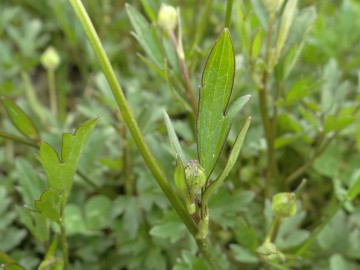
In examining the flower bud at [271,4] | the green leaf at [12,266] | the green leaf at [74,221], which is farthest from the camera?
the green leaf at [74,221]

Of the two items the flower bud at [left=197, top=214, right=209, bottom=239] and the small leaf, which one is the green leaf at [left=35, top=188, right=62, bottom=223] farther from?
the small leaf

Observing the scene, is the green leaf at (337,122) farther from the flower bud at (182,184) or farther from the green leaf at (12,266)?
the green leaf at (12,266)

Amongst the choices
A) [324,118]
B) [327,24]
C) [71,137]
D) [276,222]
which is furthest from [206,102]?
[327,24]

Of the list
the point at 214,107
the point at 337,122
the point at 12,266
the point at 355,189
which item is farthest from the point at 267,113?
the point at 12,266

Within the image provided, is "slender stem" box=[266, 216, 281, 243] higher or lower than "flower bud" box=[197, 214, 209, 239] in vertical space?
lower

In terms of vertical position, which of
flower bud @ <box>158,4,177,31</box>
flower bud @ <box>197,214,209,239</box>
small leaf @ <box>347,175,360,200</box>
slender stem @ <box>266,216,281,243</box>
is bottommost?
slender stem @ <box>266,216,281,243</box>

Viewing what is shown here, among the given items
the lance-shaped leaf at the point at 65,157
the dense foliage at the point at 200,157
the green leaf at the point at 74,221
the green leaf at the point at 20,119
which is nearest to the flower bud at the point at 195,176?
the dense foliage at the point at 200,157

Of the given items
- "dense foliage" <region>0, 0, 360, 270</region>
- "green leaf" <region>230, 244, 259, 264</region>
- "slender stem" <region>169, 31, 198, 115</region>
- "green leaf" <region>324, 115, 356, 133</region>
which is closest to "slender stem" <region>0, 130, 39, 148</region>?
"dense foliage" <region>0, 0, 360, 270</region>
